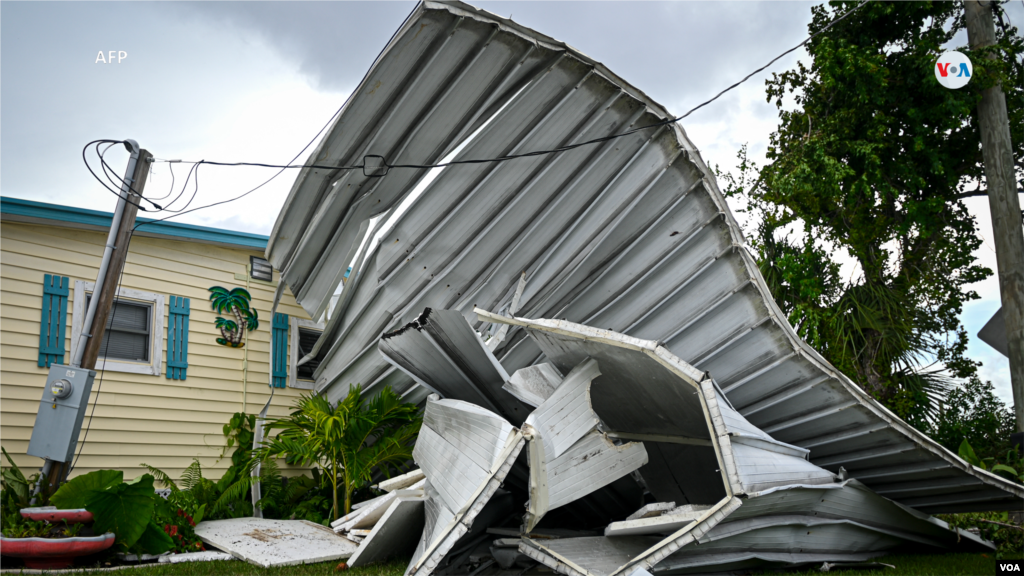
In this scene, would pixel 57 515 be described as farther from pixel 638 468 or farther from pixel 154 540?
pixel 638 468

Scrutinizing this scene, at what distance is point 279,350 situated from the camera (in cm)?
1030

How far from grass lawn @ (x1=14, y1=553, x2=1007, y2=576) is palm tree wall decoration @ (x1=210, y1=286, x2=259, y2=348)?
14.9 feet

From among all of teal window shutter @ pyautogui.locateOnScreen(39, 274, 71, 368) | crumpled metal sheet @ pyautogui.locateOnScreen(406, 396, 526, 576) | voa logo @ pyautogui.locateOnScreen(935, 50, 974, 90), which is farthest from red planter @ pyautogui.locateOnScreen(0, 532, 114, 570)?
voa logo @ pyautogui.locateOnScreen(935, 50, 974, 90)

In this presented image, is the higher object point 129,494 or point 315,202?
point 315,202

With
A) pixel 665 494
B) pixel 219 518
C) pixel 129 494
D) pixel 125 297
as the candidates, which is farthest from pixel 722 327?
pixel 125 297

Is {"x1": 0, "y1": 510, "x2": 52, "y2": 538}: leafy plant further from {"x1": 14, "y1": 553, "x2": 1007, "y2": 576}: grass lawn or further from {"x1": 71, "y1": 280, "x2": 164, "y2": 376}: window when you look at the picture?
{"x1": 71, "y1": 280, "x2": 164, "y2": 376}: window

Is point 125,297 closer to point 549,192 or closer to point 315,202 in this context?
point 315,202

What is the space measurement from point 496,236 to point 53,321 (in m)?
5.64

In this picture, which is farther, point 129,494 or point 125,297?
point 125,297

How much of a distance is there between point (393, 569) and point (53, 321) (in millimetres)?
5683

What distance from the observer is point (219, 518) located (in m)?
8.40

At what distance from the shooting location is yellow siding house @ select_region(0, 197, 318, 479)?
7805mm

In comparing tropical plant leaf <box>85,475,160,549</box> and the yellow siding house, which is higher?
the yellow siding house

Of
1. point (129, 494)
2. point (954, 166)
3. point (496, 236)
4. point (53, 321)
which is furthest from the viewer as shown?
point (954, 166)
